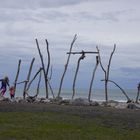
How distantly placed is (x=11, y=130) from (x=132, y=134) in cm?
422

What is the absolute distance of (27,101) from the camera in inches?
1506

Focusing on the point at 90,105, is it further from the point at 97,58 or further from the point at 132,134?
the point at 132,134

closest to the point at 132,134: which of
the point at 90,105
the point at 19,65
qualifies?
the point at 90,105

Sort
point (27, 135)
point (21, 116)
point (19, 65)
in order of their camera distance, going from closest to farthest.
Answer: point (27, 135)
point (21, 116)
point (19, 65)

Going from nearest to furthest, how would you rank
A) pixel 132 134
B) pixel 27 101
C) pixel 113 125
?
1. pixel 132 134
2. pixel 113 125
3. pixel 27 101

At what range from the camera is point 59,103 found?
36438mm

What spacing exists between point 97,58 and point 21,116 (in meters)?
19.8

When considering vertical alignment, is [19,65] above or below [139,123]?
above

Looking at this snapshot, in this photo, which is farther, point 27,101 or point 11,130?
point 27,101

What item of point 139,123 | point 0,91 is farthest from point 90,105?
point 139,123

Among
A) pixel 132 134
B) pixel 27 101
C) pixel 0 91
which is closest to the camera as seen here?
pixel 132 134

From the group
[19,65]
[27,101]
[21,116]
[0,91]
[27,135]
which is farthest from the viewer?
[19,65]

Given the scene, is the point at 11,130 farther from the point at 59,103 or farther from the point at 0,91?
the point at 0,91

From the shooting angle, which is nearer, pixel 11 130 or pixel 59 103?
pixel 11 130
